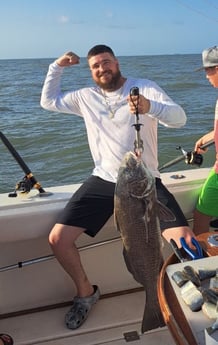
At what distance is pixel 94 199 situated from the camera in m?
2.99

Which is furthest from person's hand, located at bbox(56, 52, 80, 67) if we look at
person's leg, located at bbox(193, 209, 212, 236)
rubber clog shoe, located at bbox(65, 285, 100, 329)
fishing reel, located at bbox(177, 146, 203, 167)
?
rubber clog shoe, located at bbox(65, 285, 100, 329)

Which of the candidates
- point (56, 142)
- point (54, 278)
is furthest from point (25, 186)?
point (56, 142)

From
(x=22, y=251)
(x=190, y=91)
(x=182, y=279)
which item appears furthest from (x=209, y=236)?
(x=190, y=91)

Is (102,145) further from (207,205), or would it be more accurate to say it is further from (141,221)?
(141,221)

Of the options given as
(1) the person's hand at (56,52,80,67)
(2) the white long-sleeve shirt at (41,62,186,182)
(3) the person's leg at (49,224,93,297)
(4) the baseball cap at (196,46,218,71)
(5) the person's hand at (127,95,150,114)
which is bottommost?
(3) the person's leg at (49,224,93,297)

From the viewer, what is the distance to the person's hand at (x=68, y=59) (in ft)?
10.6

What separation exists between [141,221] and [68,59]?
1492 millimetres

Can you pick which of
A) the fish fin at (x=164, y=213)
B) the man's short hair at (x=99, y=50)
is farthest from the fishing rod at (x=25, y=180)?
the fish fin at (x=164, y=213)

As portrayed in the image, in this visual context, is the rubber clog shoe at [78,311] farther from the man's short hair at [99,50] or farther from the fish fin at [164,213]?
the man's short hair at [99,50]

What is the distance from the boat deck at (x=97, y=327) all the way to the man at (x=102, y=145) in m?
0.09

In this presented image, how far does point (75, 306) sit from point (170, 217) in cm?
113

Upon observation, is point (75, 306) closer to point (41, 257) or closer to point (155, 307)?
point (41, 257)

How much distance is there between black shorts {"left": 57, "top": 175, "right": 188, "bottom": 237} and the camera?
2.92 meters

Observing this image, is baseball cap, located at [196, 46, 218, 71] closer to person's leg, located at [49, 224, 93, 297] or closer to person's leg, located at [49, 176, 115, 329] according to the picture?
person's leg, located at [49, 176, 115, 329]
